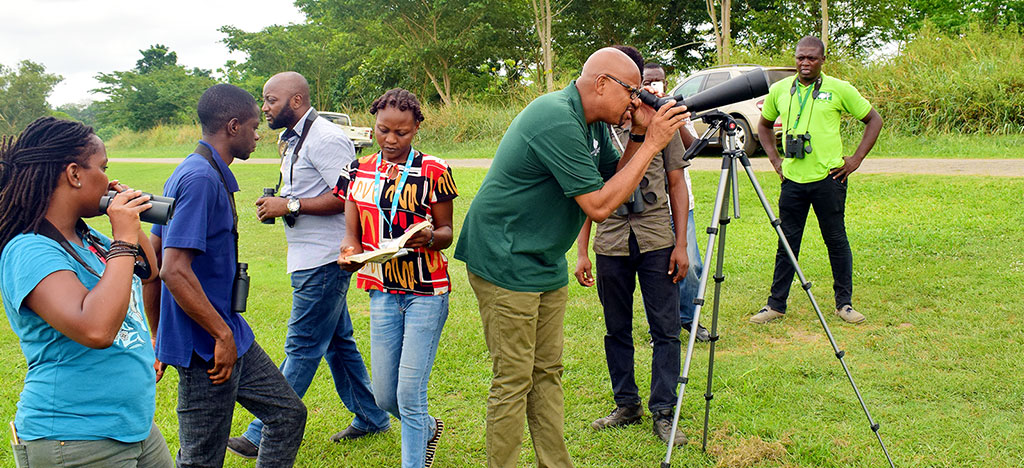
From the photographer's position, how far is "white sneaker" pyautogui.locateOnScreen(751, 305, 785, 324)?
5.87 m

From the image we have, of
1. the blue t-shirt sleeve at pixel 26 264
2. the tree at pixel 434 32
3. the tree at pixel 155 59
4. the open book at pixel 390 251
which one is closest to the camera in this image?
the blue t-shirt sleeve at pixel 26 264

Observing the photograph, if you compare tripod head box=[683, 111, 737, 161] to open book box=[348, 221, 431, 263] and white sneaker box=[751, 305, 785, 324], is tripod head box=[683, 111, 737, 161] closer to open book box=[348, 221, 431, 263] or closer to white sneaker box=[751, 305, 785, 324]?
open book box=[348, 221, 431, 263]

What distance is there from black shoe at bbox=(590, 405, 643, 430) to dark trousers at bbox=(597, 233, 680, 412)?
0.04m

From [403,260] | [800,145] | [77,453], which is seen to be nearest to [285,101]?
[403,260]

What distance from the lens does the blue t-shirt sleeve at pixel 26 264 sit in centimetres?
212

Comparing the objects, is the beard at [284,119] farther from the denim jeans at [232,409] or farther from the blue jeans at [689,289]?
the blue jeans at [689,289]

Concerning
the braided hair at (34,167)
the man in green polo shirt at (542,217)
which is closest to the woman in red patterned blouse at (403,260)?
the man in green polo shirt at (542,217)

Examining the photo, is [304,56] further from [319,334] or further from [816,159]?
[319,334]

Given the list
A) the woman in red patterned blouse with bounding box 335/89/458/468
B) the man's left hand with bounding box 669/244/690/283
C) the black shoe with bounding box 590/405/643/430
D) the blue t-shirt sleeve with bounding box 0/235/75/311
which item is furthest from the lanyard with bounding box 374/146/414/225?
the black shoe with bounding box 590/405/643/430

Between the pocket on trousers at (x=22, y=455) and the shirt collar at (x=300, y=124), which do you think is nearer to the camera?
the pocket on trousers at (x=22, y=455)

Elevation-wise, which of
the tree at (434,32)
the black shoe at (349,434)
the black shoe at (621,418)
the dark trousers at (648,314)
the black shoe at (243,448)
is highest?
the tree at (434,32)

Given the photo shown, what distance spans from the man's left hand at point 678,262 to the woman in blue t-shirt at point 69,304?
265 cm

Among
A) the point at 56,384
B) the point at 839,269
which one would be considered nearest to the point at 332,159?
the point at 56,384

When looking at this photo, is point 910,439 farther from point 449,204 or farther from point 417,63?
point 417,63
